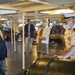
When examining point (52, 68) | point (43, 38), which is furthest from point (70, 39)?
point (43, 38)

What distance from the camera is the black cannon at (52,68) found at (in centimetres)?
139

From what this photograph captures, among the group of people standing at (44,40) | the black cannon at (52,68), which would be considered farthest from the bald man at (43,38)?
the black cannon at (52,68)

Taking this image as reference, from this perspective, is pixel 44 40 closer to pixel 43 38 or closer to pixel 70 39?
pixel 43 38

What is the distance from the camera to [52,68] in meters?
1.43

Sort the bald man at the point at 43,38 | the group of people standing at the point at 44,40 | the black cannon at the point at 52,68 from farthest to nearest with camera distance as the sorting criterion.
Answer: the bald man at the point at 43,38
the group of people standing at the point at 44,40
the black cannon at the point at 52,68

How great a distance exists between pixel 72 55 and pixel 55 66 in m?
1.04

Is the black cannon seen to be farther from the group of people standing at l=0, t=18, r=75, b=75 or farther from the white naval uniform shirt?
the white naval uniform shirt

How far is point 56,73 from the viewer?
1.39m

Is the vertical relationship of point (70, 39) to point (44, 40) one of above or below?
above

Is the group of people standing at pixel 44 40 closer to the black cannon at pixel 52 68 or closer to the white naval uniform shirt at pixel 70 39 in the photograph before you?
the white naval uniform shirt at pixel 70 39

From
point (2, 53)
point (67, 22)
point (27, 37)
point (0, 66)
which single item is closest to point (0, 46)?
point (2, 53)

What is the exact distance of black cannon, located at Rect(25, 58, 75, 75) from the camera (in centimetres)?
139

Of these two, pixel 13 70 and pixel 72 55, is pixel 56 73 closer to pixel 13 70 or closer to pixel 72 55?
pixel 72 55

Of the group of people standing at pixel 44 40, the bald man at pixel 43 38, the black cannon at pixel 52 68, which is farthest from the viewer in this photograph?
the bald man at pixel 43 38
